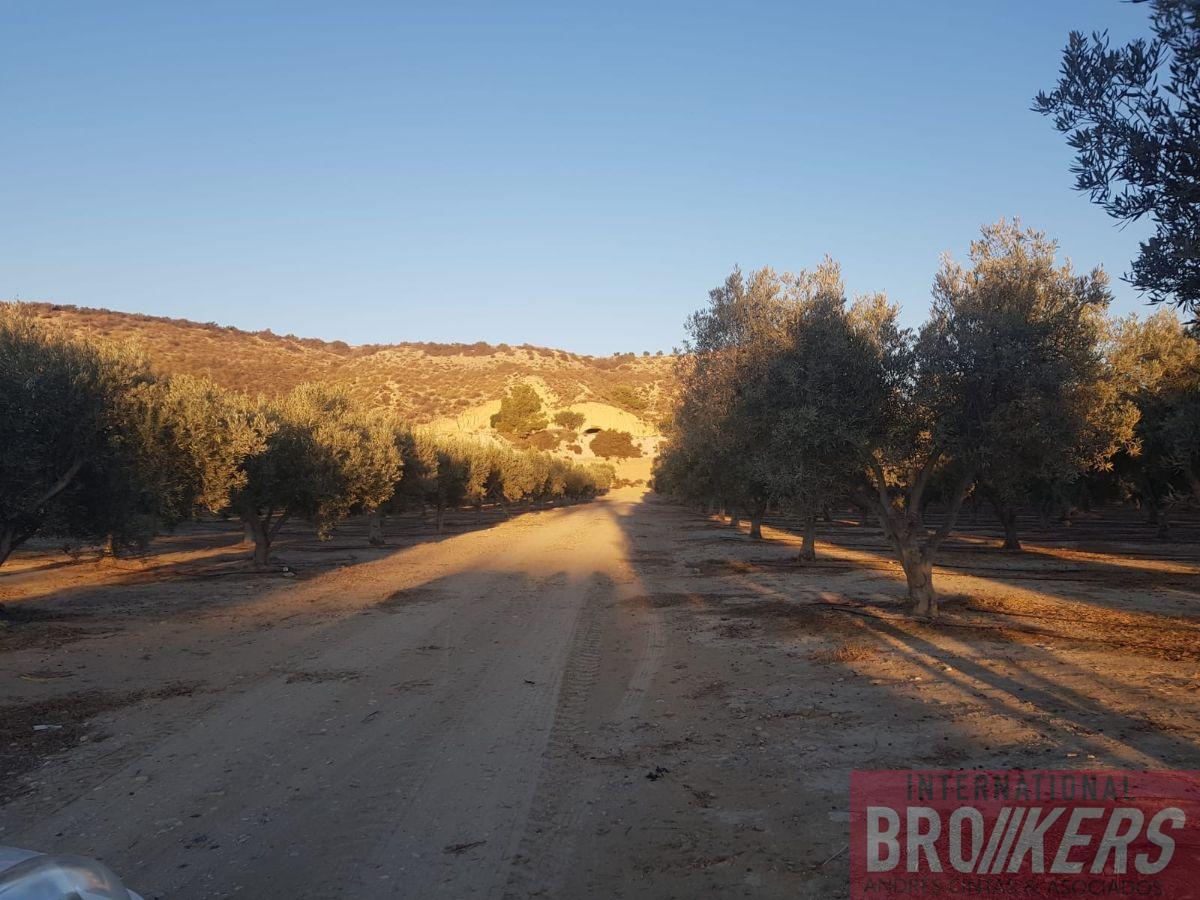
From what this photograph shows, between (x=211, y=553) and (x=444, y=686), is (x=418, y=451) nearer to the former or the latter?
(x=211, y=553)

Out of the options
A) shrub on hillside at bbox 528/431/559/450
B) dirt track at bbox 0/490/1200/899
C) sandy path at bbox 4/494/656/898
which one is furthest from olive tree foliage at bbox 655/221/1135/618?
shrub on hillside at bbox 528/431/559/450

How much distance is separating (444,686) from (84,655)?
6.98 metres

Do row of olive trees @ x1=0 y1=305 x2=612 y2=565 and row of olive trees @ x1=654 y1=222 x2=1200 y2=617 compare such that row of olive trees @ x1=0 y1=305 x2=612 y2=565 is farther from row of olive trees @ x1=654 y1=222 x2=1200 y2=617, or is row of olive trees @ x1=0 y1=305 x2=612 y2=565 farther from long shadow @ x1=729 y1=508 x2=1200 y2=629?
long shadow @ x1=729 y1=508 x2=1200 y2=629

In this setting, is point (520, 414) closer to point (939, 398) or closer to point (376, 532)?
point (376, 532)

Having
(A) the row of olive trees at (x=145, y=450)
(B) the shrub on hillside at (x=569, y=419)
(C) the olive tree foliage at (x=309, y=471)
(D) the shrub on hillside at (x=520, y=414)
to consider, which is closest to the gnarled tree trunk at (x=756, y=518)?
(C) the olive tree foliage at (x=309, y=471)

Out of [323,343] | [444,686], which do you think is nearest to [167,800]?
[444,686]

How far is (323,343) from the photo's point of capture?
140500 mm

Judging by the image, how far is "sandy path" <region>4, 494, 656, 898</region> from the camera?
5.47m

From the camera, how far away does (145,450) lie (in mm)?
17906

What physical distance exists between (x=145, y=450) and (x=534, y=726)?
14013 mm

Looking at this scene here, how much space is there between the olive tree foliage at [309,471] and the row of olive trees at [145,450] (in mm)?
50

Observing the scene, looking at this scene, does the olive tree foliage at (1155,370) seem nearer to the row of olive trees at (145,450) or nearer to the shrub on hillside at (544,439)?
the row of olive trees at (145,450)

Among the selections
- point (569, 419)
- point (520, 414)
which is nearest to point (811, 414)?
point (520, 414)

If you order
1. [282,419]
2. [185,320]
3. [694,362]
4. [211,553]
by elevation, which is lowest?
[211,553]
